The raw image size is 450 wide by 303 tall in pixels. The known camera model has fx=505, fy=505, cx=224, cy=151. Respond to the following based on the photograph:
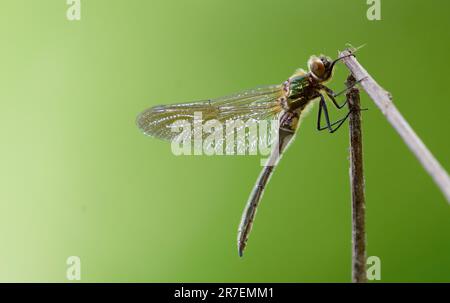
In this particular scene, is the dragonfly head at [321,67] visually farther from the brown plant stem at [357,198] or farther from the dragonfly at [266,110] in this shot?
the brown plant stem at [357,198]

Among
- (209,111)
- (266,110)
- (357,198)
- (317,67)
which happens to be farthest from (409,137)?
(209,111)

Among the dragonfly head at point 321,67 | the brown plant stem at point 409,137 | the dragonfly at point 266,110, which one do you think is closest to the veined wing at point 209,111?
the dragonfly at point 266,110

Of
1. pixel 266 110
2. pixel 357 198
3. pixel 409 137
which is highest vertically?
pixel 266 110

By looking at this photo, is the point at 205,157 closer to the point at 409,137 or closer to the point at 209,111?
the point at 209,111

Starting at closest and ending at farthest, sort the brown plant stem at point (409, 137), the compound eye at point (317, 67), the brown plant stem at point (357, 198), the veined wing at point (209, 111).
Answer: the brown plant stem at point (409, 137) < the brown plant stem at point (357, 198) < the compound eye at point (317, 67) < the veined wing at point (209, 111)

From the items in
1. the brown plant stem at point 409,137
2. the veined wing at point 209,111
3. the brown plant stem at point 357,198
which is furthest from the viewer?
the veined wing at point 209,111

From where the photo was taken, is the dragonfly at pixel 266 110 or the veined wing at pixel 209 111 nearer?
the dragonfly at pixel 266 110

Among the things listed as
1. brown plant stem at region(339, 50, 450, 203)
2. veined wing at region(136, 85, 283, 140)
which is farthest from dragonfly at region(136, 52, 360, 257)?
brown plant stem at region(339, 50, 450, 203)
